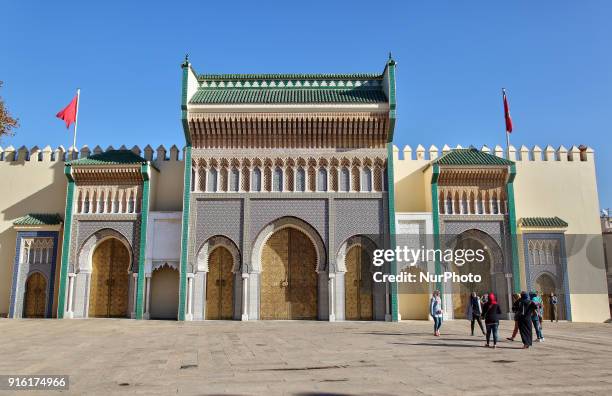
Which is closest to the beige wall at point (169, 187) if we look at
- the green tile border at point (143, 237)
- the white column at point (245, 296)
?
the green tile border at point (143, 237)

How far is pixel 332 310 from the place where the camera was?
1827 cm

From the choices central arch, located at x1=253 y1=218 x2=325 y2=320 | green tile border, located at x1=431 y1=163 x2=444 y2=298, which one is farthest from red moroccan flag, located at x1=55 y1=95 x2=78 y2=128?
green tile border, located at x1=431 y1=163 x2=444 y2=298

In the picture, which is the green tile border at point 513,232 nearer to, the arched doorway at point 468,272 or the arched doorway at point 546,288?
the arched doorway at point 468,272

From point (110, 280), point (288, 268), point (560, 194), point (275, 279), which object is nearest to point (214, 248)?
point (275, 279)

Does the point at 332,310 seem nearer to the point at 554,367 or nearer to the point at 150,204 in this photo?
the point at 150,204

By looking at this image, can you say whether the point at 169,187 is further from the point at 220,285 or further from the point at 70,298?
the point at 70,298

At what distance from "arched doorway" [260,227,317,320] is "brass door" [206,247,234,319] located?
47.2 inches

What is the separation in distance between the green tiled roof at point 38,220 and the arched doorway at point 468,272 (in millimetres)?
15526

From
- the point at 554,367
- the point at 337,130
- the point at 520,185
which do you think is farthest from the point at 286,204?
the point at 554,367

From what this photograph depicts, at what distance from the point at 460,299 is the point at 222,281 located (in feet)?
29.5

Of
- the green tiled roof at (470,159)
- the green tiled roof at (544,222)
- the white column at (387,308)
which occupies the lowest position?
the white column at (387,308)

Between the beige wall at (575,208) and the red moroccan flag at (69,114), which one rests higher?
the red moroccan flag at (69,114)

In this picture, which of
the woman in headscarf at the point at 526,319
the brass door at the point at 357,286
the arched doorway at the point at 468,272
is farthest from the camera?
the arched doorway at the point at 468,272

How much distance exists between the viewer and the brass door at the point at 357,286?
1867 cm
